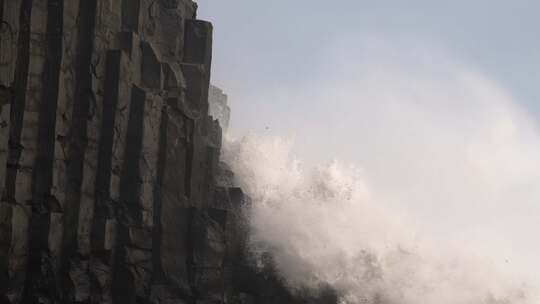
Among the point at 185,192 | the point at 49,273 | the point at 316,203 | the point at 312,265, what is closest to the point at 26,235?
the point at 49,273

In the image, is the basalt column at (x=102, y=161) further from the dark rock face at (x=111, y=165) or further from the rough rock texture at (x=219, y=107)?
the rough rock texture at (x=219, y=107)

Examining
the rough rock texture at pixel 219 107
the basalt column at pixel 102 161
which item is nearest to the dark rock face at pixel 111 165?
the basalt column at pixel 102 161

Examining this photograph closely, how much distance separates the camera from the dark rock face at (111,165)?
1962cm

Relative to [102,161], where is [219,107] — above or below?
above

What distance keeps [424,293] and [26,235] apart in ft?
49.3

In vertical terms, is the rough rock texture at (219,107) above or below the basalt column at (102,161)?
above

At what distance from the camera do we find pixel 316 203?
1209 inches

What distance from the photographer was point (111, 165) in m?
21.8

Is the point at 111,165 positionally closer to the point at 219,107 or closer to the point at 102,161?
the point at 102,161

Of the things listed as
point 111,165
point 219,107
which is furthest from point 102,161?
point 219,107

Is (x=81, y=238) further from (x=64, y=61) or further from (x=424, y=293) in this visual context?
(x=424, y=293)

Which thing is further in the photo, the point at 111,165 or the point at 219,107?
the point at 219,107

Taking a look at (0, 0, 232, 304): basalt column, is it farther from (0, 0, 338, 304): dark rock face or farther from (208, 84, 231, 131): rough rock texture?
(208, 84, 231, 131): rough rock texture

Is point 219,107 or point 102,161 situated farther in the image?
point 219,107
